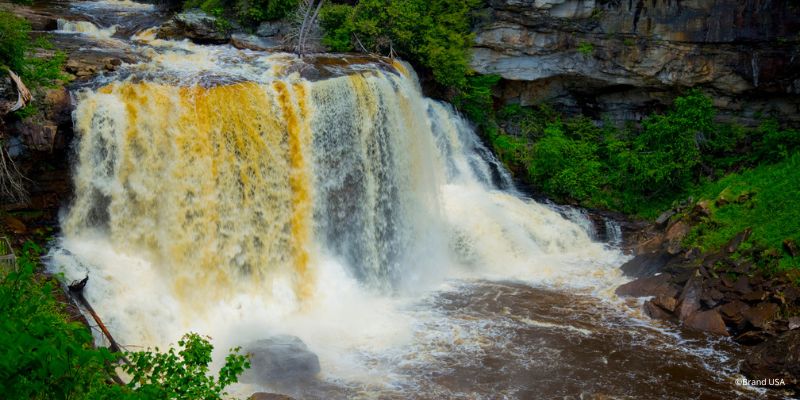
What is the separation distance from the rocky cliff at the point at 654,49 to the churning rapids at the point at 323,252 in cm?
463

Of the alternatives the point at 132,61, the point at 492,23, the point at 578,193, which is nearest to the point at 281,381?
the point at 132,61

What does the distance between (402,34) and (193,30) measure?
5.34 meters

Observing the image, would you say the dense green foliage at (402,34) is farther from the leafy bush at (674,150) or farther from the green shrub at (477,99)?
the leafy bush at (674,150)

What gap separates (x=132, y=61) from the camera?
12867 mm

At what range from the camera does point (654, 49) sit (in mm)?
17844

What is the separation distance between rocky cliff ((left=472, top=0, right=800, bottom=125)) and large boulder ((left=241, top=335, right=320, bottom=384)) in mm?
11475

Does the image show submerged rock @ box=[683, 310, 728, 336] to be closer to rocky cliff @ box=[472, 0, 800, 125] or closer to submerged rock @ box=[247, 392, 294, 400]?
submerged rock @ box=[247, 392, 294, 400]

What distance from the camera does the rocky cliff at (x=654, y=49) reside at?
675 inches

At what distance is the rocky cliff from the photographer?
56.3ft

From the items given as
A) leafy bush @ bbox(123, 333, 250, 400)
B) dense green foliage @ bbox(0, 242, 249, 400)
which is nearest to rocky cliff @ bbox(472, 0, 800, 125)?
dense green foliage @ bbox(0, 242, 249, 400)

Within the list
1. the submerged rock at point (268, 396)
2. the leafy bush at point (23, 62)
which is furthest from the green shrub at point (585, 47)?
the submerged rock at point (268, 396)

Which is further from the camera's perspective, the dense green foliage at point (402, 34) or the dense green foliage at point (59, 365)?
the dense green foliage at point (402, 34)

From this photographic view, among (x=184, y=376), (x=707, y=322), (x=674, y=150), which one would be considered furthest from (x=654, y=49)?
(x=184, y=376)

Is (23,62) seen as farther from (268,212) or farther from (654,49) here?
(654,49)
